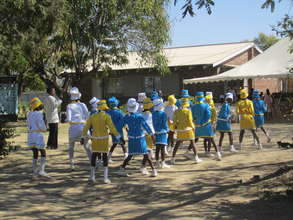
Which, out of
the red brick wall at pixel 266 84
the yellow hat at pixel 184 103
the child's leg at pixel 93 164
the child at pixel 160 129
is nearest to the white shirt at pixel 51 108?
the child at pixel 160 129

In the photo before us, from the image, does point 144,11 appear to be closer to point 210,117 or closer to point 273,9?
point 210,117

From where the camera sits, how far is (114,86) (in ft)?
116

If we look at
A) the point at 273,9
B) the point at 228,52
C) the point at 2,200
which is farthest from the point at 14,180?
the point at 228,52

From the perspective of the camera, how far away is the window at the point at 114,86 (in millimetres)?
34844

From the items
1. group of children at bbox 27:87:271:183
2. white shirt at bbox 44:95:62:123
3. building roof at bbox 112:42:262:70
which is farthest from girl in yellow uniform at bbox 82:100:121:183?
building roof at bbox 112:42:262:70

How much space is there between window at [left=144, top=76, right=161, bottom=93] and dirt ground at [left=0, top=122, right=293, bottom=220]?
2143cm

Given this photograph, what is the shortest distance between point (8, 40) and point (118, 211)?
7.80 meters

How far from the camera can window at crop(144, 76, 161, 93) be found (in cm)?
3297

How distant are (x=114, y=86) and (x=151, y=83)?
344 cm

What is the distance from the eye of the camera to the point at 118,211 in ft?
22.6

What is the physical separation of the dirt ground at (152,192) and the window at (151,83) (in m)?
21.4

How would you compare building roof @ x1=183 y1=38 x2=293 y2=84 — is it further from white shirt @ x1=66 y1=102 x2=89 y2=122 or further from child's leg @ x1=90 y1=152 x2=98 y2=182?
child's leg @ x1=90 y1=152 x2=98 y2=182

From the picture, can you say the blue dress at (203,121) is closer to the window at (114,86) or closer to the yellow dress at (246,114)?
the yellow dress at (246,114)

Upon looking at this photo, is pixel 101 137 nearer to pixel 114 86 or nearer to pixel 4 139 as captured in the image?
pixel 4 139
